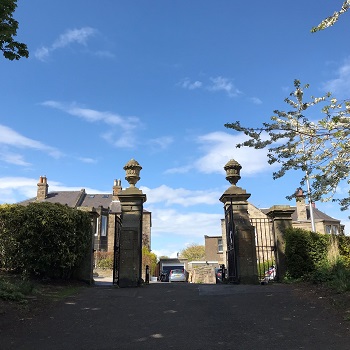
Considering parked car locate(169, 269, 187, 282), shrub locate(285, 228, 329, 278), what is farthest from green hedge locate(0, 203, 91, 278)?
parked car locate(169, 269, 187, 282)

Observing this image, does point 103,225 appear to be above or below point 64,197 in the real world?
below

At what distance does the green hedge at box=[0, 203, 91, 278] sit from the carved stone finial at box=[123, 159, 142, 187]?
2679 millimetres

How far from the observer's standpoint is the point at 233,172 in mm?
13516

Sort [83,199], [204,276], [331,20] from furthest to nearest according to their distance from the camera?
1. [83,199]
2. [204,276]
3. [331,20]

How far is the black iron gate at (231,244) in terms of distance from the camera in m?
12.2

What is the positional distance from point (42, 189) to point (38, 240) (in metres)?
33.3

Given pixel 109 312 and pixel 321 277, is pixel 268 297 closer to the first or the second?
pixel 321 277

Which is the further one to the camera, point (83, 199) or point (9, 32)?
point (83, 199)

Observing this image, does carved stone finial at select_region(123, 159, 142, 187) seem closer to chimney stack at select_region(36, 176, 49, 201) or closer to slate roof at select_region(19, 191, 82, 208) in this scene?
slate roof at select_region(19, 191, 82, 208)

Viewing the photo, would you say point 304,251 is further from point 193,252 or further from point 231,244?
point 193,252

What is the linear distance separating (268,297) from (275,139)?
402cm

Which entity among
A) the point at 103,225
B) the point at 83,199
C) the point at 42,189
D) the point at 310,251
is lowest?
the point at 310,251

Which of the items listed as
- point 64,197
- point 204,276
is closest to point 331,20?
point 204,276

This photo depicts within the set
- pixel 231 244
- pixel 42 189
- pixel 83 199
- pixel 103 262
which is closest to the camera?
pixel 231 244
